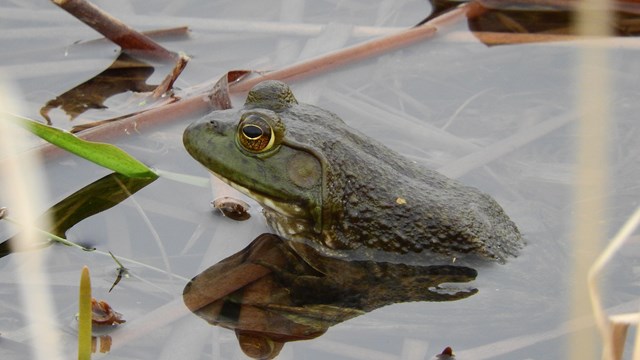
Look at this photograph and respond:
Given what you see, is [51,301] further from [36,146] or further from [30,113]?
[30,113]

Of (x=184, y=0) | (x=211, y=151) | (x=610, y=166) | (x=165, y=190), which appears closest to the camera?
(x=211, y=151)

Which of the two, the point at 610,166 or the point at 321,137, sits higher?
the point at 610,166

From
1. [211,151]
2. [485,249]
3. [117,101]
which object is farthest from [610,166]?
[117,101]

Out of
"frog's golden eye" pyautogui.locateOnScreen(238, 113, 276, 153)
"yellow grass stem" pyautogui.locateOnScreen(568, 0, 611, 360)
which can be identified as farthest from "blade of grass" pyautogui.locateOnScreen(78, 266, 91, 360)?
"yellow grass stem" pyautogui.locateOnScreen(568, 0, 611, 360)

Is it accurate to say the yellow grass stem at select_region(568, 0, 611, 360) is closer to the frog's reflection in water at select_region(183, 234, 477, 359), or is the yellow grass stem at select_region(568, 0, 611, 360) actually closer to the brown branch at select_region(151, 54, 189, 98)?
the frog's reflection in water at select_region(183, 234, 477, 359)

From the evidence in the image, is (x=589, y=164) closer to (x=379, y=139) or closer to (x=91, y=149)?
(x=379, y=139)

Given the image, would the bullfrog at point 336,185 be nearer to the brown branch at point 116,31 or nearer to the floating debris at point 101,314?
the floating debris at point 101,314

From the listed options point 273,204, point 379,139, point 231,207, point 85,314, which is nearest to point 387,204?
point 273,204
